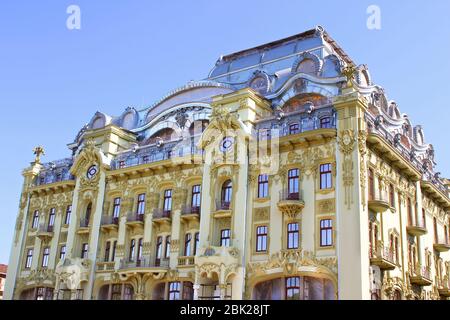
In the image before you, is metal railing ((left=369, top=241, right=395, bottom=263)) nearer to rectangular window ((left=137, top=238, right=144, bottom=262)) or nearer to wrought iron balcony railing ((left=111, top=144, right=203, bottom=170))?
wrought iron balcony railing ((left=111, top=144, right=203, bottom=170))

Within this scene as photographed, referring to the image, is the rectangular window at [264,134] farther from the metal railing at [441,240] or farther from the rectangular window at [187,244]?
the metal railing at [441,240]

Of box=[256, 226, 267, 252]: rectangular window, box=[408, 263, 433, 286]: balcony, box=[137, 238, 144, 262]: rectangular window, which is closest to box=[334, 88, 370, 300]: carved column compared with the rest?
box=[256, 226, 267, 252]: rectangular window

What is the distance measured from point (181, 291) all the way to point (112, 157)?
1287 cm

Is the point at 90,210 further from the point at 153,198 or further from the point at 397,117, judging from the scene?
the point at 397,117

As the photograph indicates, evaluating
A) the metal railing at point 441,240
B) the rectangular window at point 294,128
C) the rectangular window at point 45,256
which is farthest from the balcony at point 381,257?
the rectangular window at point 45,256

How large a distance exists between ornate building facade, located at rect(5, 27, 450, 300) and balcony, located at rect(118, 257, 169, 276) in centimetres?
11

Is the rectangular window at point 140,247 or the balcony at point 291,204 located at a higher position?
the balcony at point 291,204

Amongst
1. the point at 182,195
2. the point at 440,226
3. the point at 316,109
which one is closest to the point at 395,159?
the point at 316,109

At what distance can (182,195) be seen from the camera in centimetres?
3600

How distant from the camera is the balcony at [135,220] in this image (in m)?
36.8

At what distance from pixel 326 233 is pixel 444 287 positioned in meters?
13.3

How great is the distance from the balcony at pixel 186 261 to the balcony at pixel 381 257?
1081 centimetres

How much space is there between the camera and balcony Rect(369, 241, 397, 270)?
28719 mm

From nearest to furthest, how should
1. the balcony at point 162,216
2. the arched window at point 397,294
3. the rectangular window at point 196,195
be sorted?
the arched window at point 397,294 → the rectangular window at point 196,195 → the balcony at point 162,216
